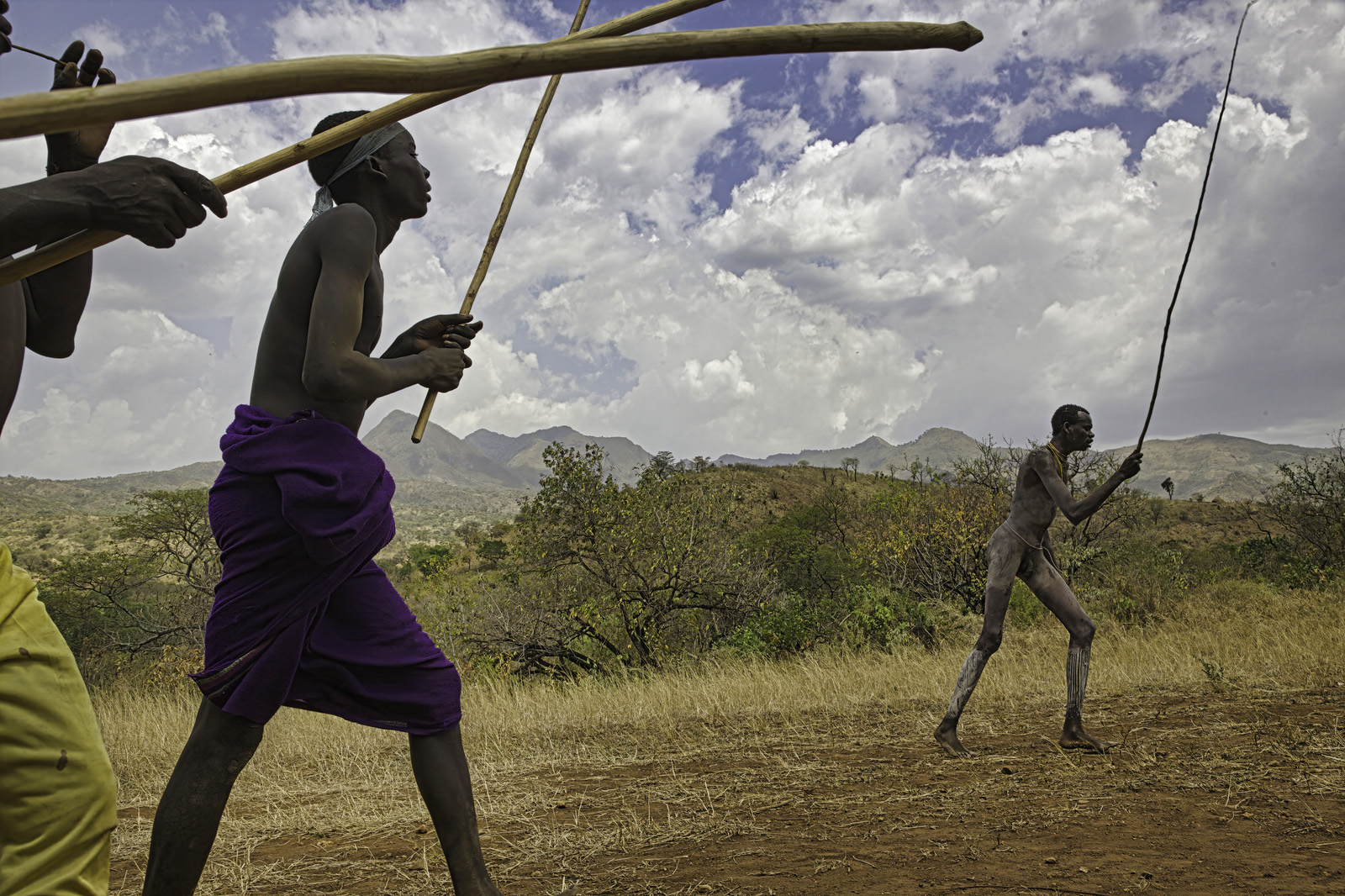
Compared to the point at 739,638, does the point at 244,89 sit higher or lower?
higher

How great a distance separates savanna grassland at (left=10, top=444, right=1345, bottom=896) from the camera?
3031 millimetres

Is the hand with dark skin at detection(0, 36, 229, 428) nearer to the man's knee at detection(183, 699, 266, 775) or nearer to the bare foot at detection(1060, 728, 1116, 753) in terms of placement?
the man's knee at detection(183, 699, 266, 775)

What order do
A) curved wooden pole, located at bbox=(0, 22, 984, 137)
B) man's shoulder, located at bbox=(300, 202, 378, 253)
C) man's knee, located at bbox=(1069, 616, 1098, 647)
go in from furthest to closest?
man's knee, located at bbox=(1069, 616, 1098, 647) < man's shoulder, located at bbox=(300, 202, 378, 253) < curved wooden pole, located at bbox=(0, 22, 984, 137)

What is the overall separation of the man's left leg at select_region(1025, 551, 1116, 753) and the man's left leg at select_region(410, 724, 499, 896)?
3719 mm

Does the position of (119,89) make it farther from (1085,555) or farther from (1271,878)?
(1085,555)

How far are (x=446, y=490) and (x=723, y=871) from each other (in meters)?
131

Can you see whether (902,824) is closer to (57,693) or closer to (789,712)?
(57,693)

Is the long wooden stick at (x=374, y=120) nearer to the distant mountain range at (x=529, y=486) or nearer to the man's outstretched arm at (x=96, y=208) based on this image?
the man's outstretched arm at (x=96, y=208)

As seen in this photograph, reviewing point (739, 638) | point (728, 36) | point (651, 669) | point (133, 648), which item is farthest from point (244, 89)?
point (133, 648)

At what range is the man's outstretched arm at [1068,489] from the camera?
4.64m

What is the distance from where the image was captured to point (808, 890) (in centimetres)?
264

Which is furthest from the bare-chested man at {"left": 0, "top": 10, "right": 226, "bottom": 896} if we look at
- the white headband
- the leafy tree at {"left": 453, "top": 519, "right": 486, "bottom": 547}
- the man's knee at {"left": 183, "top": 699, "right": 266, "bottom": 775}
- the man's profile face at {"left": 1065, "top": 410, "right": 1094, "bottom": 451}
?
the leafy tree at {"left": 453, "top": 519, "right": 486, "bottom": 547}

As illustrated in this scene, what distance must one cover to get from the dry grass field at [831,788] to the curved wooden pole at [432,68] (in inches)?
90.8

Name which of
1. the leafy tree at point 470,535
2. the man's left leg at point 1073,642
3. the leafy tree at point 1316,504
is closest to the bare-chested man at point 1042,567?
the man's left leg at point 1073,642
